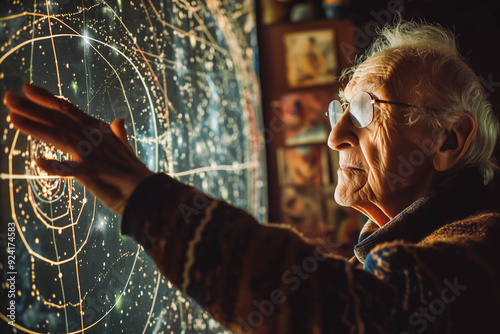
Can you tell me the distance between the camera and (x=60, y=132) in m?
0.57

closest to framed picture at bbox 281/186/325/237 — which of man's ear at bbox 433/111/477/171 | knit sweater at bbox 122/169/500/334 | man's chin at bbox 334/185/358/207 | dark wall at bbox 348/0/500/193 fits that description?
dark wall at bbox 348/0/500/193

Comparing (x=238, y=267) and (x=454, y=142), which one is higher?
(x=454, y=142)

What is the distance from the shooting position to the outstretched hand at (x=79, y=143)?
1.81ft

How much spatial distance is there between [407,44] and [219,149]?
64 centimetres

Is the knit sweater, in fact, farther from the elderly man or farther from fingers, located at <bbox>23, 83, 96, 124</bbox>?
fingers, located at <bbox>23, 83, 96, 124</bbox>

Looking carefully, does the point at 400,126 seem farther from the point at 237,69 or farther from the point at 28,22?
the point at 237,69

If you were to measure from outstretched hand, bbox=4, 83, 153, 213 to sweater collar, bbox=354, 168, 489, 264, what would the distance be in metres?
0.49

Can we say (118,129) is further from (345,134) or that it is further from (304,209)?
(304,209)

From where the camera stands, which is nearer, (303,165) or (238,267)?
(238,267)

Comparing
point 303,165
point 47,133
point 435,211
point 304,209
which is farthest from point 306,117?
point 47,133

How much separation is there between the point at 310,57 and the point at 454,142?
1.47 m

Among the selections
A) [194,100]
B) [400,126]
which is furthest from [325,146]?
[400,126]

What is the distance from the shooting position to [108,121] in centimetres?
80

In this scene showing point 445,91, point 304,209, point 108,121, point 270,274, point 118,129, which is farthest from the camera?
point 304,209
